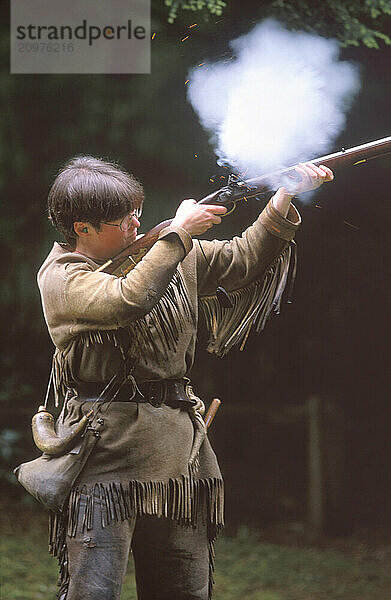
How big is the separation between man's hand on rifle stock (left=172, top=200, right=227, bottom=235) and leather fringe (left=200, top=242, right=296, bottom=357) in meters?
0.19

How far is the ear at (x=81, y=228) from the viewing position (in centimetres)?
171

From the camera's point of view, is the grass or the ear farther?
the grass

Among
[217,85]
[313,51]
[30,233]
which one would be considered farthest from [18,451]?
[313,51]

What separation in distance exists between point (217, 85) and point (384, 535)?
1271 mm

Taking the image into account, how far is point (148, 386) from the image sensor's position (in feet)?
5.55

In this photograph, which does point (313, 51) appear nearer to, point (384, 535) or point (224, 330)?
point (224, 330)

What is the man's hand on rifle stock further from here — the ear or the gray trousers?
the gray trousers

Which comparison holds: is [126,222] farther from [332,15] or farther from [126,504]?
[332,15]

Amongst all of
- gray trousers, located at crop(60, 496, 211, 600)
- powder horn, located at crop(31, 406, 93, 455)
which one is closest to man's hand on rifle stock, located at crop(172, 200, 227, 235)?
powder horn, located at crop(31, 406, 93, 455)

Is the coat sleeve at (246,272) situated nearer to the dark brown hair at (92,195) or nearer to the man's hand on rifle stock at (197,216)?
the man's hand on rifle stock at (197,216)

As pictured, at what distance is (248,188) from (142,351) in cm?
43

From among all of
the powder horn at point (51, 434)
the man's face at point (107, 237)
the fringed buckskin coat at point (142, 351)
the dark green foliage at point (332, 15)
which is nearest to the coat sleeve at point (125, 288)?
the fringed buckskin coat at point (142, 351)

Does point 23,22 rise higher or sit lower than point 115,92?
higher

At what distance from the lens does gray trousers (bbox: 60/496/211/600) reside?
161 cm
